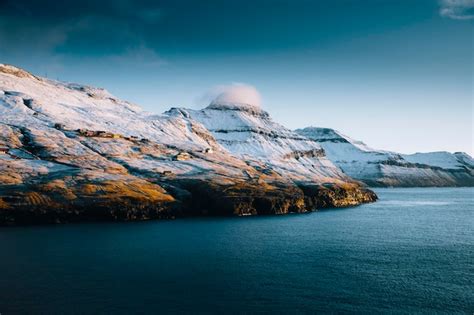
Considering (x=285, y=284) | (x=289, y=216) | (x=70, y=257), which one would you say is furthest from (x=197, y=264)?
(x=289, y=216)

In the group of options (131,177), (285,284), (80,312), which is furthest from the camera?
(131,177)

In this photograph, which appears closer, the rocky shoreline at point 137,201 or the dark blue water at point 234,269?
the dark blue water at point 234,269

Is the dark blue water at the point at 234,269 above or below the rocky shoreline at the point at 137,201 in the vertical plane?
below

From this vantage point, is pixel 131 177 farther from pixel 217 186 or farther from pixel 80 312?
pixel 80 312

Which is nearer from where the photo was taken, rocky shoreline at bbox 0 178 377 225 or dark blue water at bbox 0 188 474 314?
dark blue water at bbox 0 188 474 314

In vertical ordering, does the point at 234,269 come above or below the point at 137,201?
below

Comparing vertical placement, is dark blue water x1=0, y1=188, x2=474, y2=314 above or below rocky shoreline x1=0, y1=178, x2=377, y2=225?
below

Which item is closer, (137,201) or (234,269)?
(234,269)

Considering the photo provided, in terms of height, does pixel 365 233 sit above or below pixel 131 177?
below
